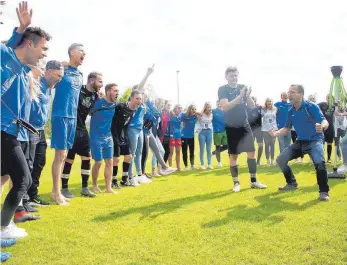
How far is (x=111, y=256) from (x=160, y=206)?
7.74ft

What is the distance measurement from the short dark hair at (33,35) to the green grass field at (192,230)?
2.36 meters

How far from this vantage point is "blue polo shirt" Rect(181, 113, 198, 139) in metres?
13.0

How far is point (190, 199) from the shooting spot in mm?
6578

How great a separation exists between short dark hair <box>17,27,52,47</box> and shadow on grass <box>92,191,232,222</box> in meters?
2.59

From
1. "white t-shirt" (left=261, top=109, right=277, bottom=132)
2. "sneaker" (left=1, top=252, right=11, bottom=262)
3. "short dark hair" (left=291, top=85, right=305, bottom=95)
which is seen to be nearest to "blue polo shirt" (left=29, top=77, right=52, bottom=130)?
"sneaker" (left=1, top=252, right=11, bottom=262)

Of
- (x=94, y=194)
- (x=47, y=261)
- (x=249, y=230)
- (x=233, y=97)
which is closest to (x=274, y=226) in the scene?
(x=249, y=230)

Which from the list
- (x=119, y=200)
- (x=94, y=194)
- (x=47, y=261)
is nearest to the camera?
(x=47, y=261)

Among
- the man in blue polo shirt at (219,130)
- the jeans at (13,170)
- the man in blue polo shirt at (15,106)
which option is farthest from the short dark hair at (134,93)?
the man in blue polo shirt at (219,130)

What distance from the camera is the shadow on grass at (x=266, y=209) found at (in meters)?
4.91

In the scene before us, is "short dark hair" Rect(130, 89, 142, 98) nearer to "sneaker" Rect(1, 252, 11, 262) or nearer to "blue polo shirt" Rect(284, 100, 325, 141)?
"blue polo shirt" Rect(284, 100, 325, 141)

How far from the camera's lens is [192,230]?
14.8 ft

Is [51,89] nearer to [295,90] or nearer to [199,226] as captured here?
[199,226]

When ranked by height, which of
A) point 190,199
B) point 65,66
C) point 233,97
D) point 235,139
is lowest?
point 190,199

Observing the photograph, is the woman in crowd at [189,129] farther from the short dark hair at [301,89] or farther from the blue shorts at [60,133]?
the blue shorts at [60,133]
